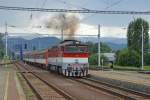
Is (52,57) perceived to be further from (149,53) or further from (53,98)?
(149,53)

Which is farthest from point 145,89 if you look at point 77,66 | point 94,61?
point 94,61

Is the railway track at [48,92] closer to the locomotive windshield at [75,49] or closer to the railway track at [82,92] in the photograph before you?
the railway track at [82,92]

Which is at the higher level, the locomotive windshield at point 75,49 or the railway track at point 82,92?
the locomotive windshield at point 75,49

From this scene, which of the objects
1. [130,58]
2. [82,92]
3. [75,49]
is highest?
[75,49]

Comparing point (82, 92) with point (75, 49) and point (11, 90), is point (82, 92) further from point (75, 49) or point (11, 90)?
point (75, 49)

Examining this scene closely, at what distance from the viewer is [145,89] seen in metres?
29.7

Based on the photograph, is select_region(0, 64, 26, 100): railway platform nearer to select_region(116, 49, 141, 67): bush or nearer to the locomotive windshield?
the locomotive windshield

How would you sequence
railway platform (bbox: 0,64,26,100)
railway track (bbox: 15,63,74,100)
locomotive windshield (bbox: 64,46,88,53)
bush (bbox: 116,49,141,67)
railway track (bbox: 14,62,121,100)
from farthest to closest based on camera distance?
bush (bbox: 116,49,141,67), locomotive windshield (bbox: 64,46,88,53), railway track (bbox: 14,62,121,100), railway track (bbox: 15,63,74,100), railway platform (bbox: 0,64,26,100)

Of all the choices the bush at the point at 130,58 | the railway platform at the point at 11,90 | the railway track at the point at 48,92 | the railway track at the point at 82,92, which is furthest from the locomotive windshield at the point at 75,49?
the bush at the point at 130,58

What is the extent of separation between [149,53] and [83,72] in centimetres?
6805

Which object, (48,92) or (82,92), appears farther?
(82,92)

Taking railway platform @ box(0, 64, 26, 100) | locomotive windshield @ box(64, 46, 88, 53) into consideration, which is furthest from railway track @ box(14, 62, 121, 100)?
locomotive windshield @ box(64, 46, 88, 53)

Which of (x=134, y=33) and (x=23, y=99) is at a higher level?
(x=134, y=33)

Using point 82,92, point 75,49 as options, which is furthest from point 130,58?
point 82,92
